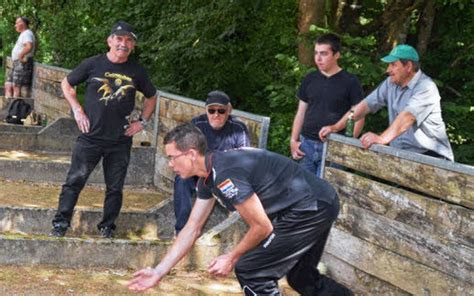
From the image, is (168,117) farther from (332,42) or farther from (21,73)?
(21,73)

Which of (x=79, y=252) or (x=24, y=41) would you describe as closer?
(x=79, y=252)

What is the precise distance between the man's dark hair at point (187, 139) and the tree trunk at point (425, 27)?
24.8ft

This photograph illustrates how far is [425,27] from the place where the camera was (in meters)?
11.3

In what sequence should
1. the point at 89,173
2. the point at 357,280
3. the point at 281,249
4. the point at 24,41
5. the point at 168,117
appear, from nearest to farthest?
1. the point at 281,249
2. the point at 357,280
3. the point at 89,173
4. the point at 168,117
5. the point at 24,41

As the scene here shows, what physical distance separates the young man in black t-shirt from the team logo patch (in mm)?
2704

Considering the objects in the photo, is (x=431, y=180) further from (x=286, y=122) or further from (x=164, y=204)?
(x=286, y=122)

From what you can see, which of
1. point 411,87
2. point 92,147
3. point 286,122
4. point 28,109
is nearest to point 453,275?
point 411,87

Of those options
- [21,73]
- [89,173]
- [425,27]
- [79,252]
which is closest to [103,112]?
[89,173]

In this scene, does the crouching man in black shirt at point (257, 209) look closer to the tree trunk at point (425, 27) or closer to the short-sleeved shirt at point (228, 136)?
the short-sleeved shirt at point (228, 136)

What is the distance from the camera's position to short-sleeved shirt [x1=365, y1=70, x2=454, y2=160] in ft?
18.7

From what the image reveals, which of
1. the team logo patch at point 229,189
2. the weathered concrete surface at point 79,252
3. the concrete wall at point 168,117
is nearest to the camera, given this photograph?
the team logo patch at point 229,189

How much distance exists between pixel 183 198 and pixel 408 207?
2.39 metres

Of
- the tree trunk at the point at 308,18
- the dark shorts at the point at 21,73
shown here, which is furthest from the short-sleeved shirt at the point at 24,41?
the tree trunk at the point at 308,18

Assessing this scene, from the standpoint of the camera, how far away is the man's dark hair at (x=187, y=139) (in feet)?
14.0
